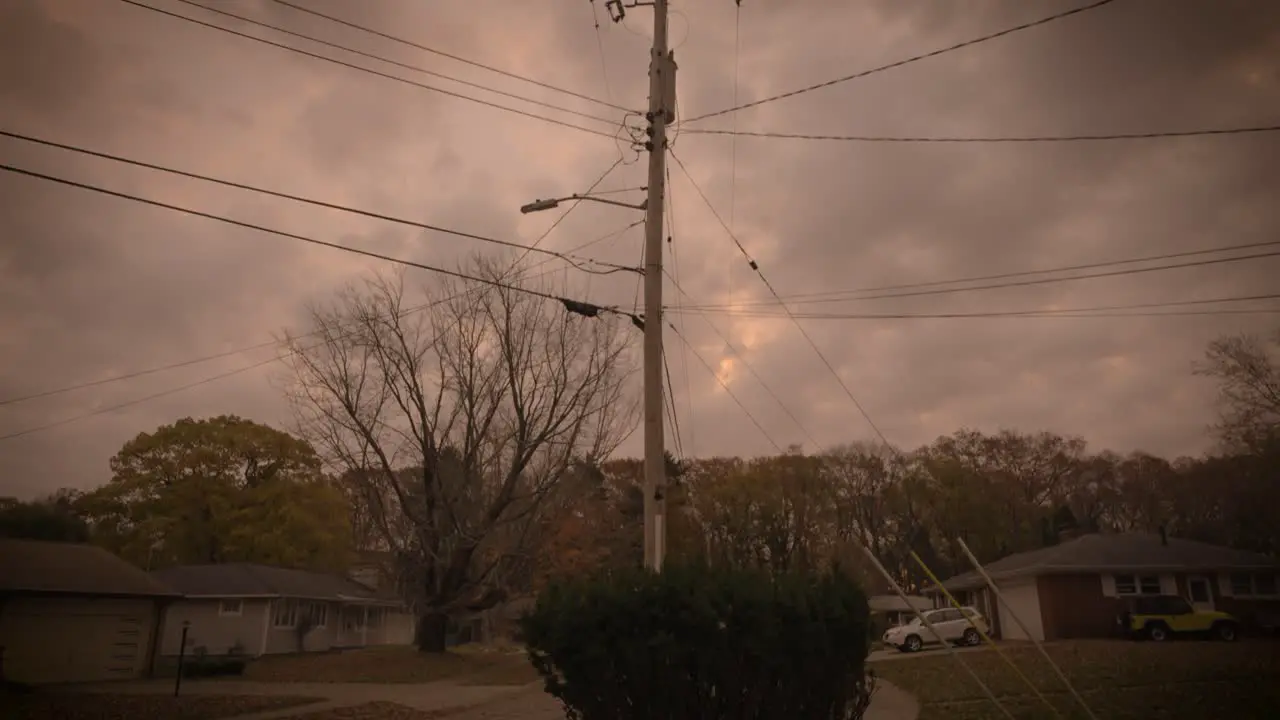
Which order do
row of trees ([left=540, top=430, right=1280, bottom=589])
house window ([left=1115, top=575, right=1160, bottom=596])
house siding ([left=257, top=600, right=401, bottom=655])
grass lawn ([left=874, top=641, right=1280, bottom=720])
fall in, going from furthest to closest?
row of trees ([left=540, top=430, right=1280, bottom=589]) → house siding ([left=257, top=600, right=401, bottom=655]) → house window ([left=1115, top=575, right=1160, bottom=596]) → grass lawn ([left=874, top=641, right=1280, bottom=720])

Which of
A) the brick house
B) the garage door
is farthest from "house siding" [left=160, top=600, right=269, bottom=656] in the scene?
the brick house

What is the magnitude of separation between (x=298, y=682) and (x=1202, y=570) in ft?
111

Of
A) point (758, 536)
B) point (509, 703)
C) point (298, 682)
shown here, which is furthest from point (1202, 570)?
point (298, 682)

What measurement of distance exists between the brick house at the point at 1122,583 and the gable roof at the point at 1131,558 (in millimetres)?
38

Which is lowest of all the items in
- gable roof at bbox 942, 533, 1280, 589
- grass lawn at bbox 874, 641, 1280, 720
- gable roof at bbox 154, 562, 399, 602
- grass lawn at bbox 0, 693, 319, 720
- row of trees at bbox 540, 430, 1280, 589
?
grass lawn at bbox 0, 693, 319, 720

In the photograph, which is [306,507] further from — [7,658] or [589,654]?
[589,654]

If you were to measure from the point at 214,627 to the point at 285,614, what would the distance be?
3022 millimetres

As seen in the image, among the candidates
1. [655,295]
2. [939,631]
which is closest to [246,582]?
[939,631]

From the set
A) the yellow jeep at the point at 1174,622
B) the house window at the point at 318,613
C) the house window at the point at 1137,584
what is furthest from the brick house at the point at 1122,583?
the house window at the point at 318,613

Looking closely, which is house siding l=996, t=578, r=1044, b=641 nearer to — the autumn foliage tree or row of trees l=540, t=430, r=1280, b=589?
row of trees l=540, t=430, r=1280, b=589

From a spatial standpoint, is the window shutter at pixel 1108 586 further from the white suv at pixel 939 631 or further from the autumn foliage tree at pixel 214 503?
the autumn foliage tree at pixel 214 503

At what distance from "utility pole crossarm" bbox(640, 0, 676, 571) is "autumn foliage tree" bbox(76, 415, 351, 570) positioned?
34669 mm

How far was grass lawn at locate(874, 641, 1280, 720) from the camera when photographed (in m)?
10.9

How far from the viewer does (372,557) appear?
53.8 m
